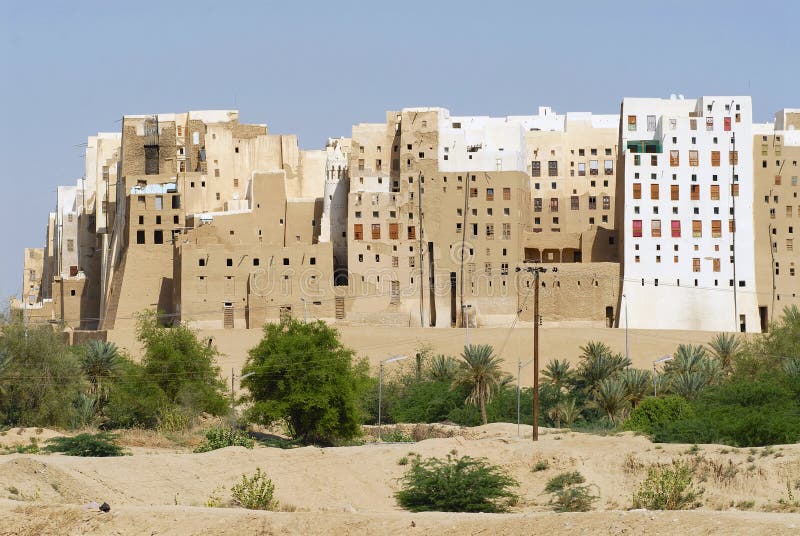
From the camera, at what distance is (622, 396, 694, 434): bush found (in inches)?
2191

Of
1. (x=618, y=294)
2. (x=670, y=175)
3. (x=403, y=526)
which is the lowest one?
(x=403, y=526)

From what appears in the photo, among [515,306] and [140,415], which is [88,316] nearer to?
[515,306]

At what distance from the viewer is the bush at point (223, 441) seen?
50.8m

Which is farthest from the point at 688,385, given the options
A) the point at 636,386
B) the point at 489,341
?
the point at 489,341

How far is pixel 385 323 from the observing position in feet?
285

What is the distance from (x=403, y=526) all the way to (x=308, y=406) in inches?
920

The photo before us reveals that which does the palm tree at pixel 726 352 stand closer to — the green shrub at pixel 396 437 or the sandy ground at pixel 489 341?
the sandy ground at pixel 489 341

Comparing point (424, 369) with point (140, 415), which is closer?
point (140, 415)

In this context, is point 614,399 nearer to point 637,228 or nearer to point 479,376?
point 479,376

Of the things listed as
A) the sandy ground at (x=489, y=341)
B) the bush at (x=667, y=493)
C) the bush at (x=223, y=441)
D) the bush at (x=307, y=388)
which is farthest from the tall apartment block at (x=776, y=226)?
the bush at (x=667, y=493)

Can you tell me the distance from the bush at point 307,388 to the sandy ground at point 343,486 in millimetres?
11491

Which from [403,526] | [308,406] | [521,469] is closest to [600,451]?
[521,469]

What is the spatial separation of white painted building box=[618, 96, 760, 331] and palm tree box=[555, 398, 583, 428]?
23341 mm

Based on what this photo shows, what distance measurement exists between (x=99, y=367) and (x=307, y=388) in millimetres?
9831
